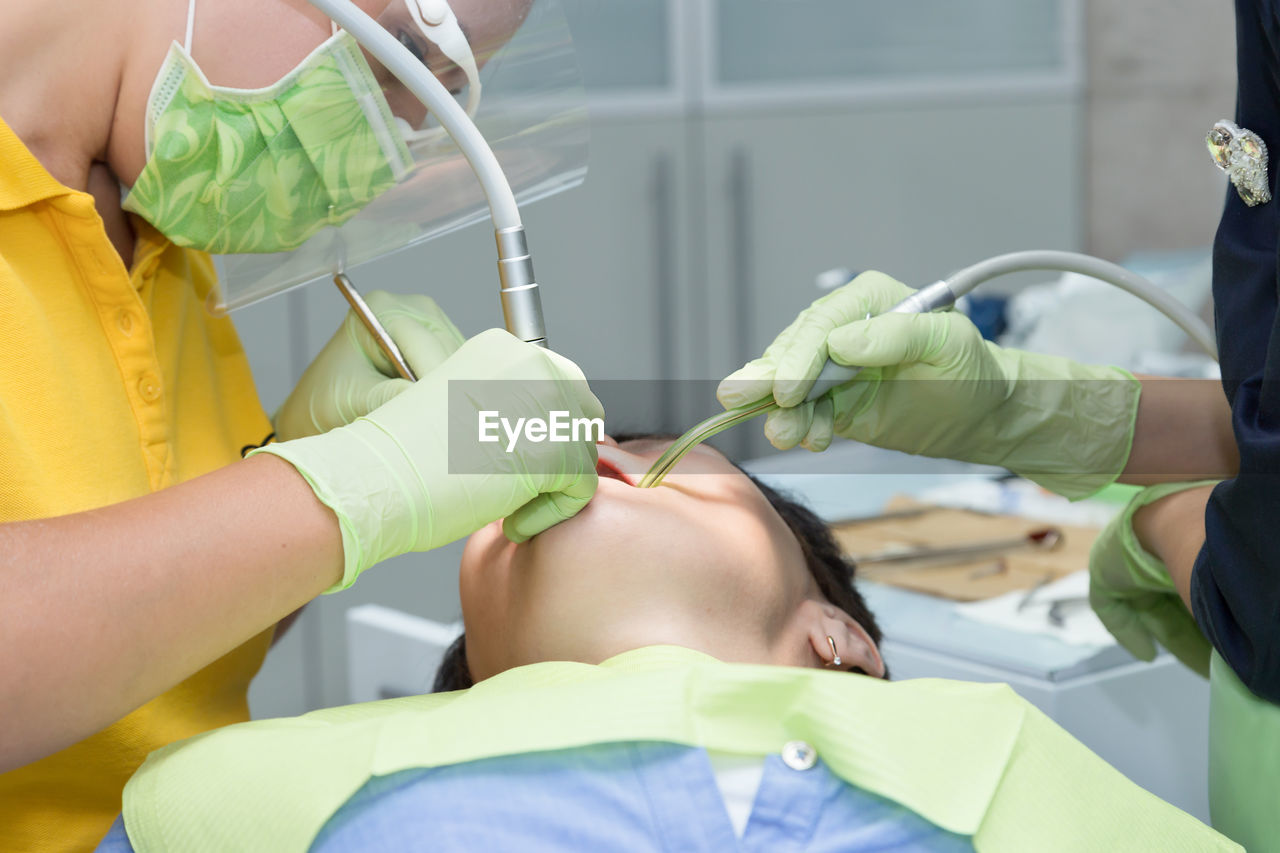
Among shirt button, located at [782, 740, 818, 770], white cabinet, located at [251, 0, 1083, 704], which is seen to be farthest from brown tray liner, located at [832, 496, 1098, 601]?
white cabinet, located at [251, 0, 1083, 704]

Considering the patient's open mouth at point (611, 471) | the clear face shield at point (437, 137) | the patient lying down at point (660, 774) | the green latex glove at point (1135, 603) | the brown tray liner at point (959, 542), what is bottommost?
the brown tray liner at point (959, 542)

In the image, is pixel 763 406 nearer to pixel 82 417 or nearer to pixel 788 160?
pixel 82 417

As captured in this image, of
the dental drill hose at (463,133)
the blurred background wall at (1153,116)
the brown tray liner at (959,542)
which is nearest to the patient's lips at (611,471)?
the dental drill hose at (463,133)

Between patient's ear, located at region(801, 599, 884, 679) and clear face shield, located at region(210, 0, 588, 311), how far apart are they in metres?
0.50

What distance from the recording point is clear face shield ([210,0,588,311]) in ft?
3.24

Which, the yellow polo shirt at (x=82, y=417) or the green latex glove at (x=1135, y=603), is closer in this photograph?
the yellow polo shirt at (x=82, y=417)

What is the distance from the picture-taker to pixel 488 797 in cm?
72

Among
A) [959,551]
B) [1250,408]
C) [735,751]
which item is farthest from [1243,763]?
[959,551]

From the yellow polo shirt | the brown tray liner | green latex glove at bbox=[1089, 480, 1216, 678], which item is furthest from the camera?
the brown tray liner

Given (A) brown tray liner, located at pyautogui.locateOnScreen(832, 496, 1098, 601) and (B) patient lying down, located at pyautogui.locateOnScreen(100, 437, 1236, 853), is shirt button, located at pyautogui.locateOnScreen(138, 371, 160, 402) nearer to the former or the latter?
(B) patient lying down, located at pyautogui.locateOnScreen(100, 437, 1236, 853)

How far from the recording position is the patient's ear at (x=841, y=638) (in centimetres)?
102

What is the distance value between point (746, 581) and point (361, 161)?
0.51 m

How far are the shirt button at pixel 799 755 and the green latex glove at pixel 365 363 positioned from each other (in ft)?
1.72

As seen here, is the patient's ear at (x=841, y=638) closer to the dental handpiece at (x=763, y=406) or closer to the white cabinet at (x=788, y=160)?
the dental handpiece at (x=763, y=406)
